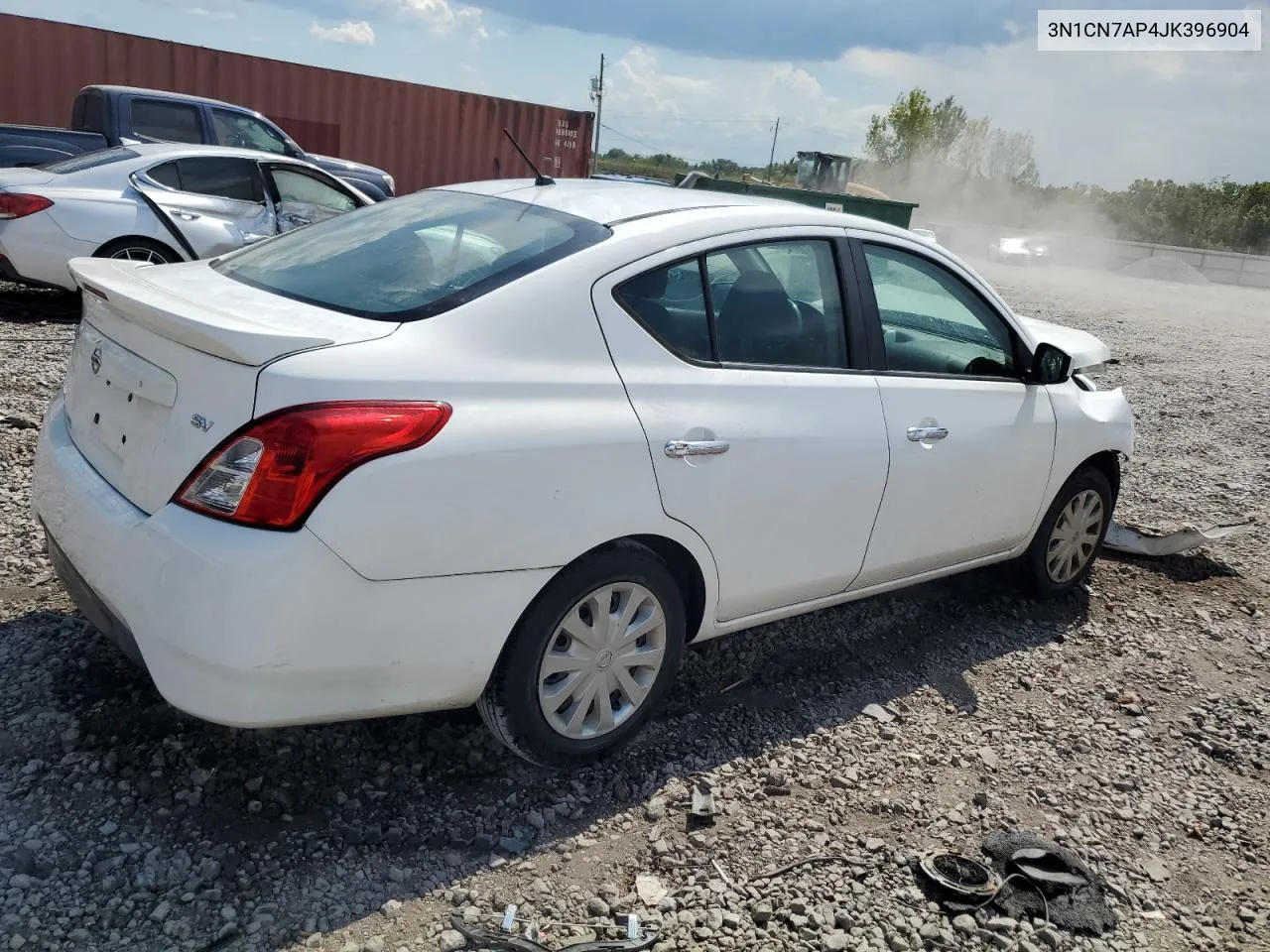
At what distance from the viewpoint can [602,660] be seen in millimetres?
2969

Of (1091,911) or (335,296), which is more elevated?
(335,296)

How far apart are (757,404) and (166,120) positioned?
10.1 meters

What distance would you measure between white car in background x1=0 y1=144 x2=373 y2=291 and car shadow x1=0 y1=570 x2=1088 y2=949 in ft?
17.0

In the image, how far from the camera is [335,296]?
2871 millimetres

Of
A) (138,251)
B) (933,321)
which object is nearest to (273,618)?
(933,321)

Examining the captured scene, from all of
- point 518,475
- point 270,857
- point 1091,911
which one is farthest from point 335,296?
point 1091,911

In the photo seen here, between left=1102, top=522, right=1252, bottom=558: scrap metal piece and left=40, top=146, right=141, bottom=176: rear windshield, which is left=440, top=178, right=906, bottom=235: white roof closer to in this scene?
left=1102, top=522, right=1252, bottom=558: scrap metal piece

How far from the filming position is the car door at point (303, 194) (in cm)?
912

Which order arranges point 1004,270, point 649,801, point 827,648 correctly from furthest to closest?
1. point 1004,270
2. point 827,648
3. point 649,801

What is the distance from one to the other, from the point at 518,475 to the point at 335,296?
78cm

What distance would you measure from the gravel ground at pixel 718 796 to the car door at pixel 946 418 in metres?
0.54

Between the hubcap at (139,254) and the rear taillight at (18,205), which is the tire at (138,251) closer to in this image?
the hubcap at (139,254)

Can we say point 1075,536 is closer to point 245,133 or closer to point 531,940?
point 531,940

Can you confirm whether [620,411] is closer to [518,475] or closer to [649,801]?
[518,475]
